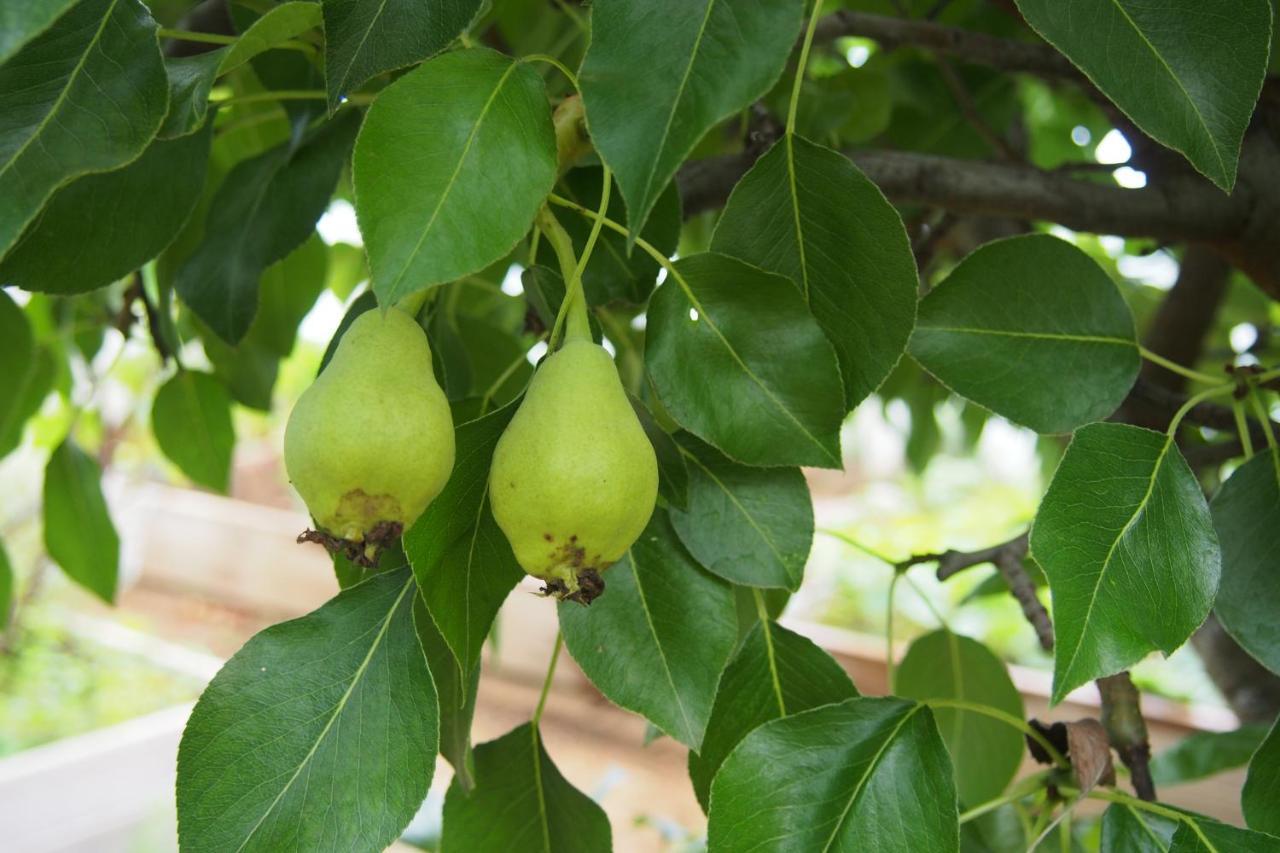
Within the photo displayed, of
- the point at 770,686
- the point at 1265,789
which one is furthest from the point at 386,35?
the point at 1265,789

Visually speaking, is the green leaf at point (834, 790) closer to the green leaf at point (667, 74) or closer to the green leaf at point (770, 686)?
the green leaf at point (770, 686)

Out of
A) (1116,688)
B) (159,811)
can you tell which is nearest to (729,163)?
(1116,688)

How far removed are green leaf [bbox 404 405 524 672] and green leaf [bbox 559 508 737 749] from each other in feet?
0.15

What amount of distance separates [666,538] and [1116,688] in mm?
194

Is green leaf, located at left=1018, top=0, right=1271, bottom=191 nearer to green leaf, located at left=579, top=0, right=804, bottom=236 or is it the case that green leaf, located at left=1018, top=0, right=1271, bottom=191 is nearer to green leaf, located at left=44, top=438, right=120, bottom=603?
green leaf, located at left=579, top=0, right=804, bottom=236

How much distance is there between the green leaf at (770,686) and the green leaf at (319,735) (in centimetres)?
11

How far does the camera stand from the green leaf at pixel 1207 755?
0.66 m

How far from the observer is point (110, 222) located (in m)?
0.39

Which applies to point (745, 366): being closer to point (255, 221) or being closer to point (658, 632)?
point (658, 632)

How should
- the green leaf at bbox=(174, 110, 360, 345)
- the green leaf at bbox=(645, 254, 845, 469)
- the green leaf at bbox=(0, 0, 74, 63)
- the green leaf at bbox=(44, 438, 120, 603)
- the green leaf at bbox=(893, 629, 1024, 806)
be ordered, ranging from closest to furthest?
the green leaf at bbox=(0, 0, 74, 63) → the green leaf at bbox=(645, 254, 845, 469) → the green leaf at bbox=(174, 110, 360, 345) → the green leaf at bbox=(893, 629, 1024, 806) → the green leaf at bbox=(44, 438, 120, 603)

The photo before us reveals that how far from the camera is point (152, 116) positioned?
0.29m

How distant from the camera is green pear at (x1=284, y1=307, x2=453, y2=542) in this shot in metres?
0.27

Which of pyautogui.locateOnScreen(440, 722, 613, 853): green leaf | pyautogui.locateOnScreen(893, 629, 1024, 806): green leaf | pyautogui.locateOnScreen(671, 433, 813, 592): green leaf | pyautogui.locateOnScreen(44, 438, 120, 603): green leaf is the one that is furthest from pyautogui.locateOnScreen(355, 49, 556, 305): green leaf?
pyautogui.locateOnScreen(44, 438, 120, 603): green leaf

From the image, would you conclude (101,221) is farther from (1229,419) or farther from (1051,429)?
(1229,419)
